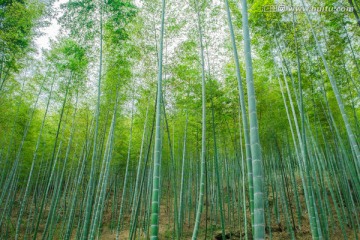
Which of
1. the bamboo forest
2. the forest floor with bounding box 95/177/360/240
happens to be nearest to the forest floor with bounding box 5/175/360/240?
the forest floor with bounding box 95/177/360/240

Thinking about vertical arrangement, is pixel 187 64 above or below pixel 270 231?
above

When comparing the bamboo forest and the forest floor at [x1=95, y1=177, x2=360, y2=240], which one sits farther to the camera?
the forest floor at [x1=95, y1=177, x2=360, y2=240]

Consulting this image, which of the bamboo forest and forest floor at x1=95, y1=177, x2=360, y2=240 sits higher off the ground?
the bamboo forest

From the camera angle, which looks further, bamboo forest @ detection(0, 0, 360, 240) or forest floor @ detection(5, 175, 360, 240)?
forest floor @ detection(5, 175, 360, 240)

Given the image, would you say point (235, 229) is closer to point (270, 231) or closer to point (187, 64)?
point (270, 231)

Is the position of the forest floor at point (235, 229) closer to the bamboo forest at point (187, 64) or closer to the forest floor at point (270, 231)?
the forest floor at point (270, 231)

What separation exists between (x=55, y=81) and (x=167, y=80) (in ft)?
11.9

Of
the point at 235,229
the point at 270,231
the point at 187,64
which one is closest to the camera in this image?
the point at 187,64

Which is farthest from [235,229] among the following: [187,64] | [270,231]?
[187,64]

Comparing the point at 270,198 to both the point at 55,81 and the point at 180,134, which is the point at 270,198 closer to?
the point at 180,134

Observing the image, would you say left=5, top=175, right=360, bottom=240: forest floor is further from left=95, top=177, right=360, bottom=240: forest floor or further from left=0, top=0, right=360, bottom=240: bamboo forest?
left=0, top=0, right=360, bottom=240: bamboo forest

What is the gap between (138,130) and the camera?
32.3 feet

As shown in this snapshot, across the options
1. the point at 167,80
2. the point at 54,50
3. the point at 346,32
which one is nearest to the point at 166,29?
the point at 167,80

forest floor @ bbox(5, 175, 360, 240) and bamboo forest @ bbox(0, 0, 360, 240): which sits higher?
bamboo forest @ bbox(0, 0, 360, 240)
